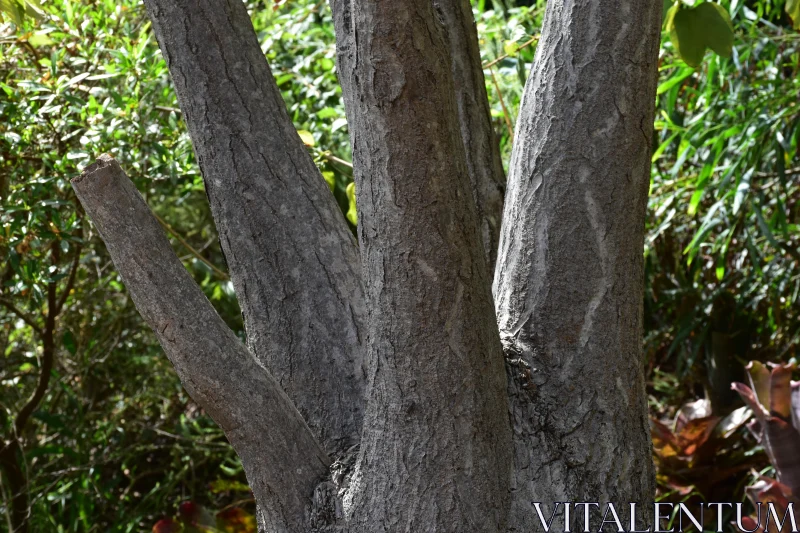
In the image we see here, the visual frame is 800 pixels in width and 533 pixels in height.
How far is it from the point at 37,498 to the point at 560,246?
254 centimetres

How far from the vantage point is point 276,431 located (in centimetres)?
119

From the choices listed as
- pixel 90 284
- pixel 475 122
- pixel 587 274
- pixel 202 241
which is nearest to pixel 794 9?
pixel 475 122

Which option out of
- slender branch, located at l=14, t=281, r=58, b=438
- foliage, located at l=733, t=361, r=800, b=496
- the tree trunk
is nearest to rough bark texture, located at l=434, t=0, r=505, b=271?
the tree trunk

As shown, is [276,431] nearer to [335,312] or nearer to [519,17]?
[335,312]

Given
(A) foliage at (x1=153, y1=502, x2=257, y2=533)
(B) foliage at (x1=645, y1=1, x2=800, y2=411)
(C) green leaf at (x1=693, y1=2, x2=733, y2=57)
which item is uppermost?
(C) green leaf at (x1=693, y1=2, x2=733, y2=57)

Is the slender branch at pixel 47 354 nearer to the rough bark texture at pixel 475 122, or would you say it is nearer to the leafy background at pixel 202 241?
the leafy background at pixel 202 241

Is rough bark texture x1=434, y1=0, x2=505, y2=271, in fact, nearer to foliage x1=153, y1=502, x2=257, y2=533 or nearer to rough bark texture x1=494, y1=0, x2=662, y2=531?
rough bark texture x1=494, y1=0, x2=662, y2=531

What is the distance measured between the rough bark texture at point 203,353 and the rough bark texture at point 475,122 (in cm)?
62

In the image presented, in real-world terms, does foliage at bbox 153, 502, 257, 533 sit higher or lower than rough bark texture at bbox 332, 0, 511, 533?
lower

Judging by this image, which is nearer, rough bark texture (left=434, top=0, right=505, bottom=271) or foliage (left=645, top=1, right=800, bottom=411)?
rough bark texture (left=434, top=0, right=505, bottom=271)

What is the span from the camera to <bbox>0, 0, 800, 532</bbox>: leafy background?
2182 mm

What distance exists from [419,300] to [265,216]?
1.51 feet

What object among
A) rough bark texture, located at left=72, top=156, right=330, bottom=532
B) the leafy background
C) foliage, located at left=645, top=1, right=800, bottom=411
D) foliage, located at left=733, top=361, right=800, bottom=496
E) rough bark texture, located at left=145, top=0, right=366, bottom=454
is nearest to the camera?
rough bark texture, located at left=72, top=156, right=330, bottom=532

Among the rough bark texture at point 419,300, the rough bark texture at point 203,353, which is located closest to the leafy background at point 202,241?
the rough bark texture at point 203,353
